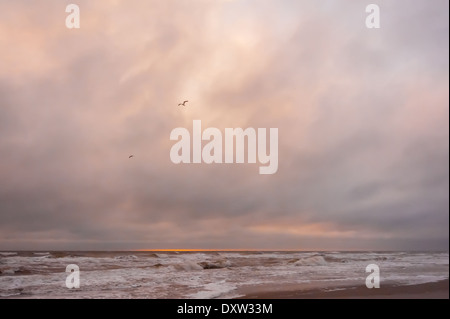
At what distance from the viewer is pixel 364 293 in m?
14.2

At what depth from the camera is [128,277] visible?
19.6m

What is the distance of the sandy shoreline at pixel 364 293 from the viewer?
13.5 m

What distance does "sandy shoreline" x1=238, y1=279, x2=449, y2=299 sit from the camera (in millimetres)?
13539

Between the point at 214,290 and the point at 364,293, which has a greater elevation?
the point at 364,293

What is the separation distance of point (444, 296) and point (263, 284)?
24.7 feet

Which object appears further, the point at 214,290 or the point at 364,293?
the point at 214,290
